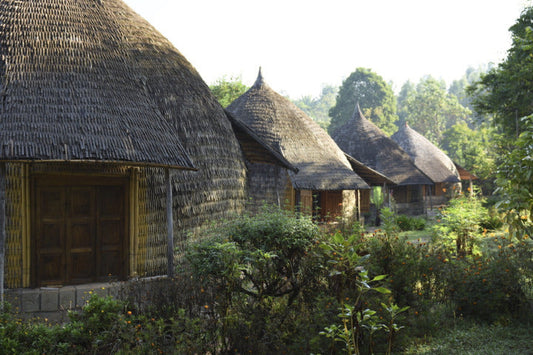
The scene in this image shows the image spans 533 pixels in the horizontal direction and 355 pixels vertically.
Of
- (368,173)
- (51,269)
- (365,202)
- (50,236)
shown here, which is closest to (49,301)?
(51,269)

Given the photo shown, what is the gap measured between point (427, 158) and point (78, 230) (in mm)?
26143

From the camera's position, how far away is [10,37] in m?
8.19

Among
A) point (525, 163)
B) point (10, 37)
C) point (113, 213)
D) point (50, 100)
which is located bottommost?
point (113, 213)

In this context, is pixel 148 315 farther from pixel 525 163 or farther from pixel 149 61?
pixel 149 61

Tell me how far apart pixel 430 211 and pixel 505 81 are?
12365mm

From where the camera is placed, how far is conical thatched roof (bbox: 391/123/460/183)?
29531 mm

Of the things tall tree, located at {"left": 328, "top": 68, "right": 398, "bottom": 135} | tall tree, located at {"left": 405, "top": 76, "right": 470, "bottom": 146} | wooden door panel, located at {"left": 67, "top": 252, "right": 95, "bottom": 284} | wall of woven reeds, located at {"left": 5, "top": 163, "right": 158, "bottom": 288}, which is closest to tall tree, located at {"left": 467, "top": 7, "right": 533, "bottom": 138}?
wall of woven reeds, located at {"left": 5, "top": 163, "right": 158, "bottom": 288}

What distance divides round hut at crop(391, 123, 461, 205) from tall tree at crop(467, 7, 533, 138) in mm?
10904

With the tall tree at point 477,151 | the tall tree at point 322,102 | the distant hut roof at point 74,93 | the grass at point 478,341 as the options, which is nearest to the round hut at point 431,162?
the tall tree at point 477,151

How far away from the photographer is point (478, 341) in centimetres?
618

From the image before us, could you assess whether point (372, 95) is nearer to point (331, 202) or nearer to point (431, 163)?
point (431, 163)

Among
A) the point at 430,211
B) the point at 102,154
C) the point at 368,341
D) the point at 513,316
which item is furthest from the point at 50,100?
the point at 430,211

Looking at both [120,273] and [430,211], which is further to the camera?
[430,211]

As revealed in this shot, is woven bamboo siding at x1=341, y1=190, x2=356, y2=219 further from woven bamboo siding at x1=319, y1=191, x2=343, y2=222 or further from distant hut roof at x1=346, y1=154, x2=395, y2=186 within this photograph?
A: distant hut roof at x1=346, y1=154, x2=395, y2=186
